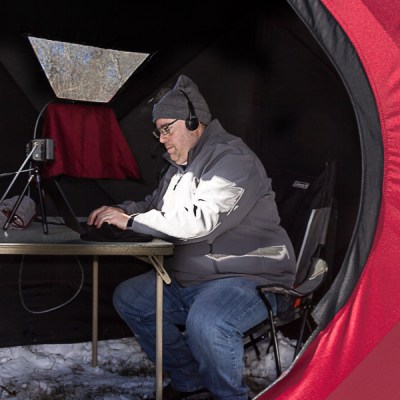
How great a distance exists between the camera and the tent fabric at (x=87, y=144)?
11.8 ft

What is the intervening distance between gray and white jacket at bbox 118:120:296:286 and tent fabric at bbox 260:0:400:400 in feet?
1.99

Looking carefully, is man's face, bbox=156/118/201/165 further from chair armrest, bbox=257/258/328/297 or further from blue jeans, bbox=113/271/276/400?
chair armrest, bbox=257/258/328/297

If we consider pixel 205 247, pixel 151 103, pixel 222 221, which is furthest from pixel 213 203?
pixel 151 103

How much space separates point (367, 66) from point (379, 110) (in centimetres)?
13

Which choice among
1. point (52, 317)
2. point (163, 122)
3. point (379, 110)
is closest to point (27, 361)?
point (52, 317)

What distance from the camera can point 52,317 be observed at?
377 cm

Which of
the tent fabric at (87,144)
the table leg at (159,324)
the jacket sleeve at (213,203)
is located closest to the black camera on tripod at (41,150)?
the jacket sleeve at (213,203)

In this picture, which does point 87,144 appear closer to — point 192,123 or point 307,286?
point 192,123

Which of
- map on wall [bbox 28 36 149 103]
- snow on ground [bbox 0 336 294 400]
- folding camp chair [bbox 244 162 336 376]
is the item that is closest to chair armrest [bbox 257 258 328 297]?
folding camp chair [bbox 244 162 336 376]

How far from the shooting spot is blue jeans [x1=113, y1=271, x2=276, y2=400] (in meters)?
2.43

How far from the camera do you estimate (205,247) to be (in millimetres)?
2678

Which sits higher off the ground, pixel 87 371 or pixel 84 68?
pixel 84 68

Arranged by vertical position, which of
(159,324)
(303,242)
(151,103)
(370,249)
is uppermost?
(151,103)

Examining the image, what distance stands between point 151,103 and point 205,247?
49.8 inches
